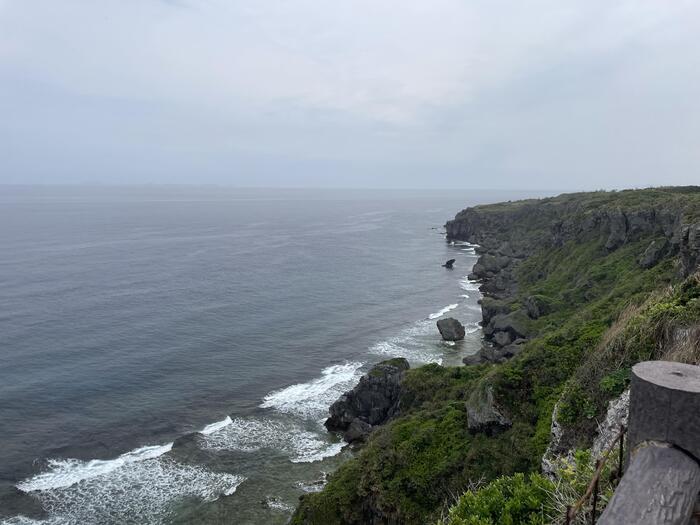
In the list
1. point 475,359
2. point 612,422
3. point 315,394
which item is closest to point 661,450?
point 612,422

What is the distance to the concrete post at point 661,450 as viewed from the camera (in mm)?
3996

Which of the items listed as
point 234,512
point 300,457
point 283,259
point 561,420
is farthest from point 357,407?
point 283,259

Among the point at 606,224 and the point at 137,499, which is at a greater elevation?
the point at 606,224

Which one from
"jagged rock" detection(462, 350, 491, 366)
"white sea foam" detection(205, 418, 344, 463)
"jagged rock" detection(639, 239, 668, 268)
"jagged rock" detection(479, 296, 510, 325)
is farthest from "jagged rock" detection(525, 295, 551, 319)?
"white sea foam" detection(205, 418, 344, 463)

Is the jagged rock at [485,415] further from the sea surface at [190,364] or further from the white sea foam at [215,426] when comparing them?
the white sea foam at [215,426]

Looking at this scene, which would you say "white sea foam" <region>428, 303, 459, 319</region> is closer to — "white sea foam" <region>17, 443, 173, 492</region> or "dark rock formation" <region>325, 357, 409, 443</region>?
"dark rock formation" <region>325, 357, 409, 443</region>

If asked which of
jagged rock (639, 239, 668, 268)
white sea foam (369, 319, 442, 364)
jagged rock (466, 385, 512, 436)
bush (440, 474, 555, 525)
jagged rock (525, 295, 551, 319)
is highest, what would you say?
jagged rock (639, 239, 668, 268)

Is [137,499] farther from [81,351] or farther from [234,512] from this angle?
[81,351]

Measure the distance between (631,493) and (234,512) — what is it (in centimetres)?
3131

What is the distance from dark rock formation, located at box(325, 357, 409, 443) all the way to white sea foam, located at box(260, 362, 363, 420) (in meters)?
2.47

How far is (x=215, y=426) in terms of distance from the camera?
41219 mm

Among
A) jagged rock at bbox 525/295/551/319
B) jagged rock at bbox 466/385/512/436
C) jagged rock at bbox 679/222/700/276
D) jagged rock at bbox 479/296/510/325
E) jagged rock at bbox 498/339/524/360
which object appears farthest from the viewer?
jagged rock at bbox 479/296/510/325

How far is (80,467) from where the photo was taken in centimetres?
3522

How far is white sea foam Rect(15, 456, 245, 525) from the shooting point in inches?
1211
